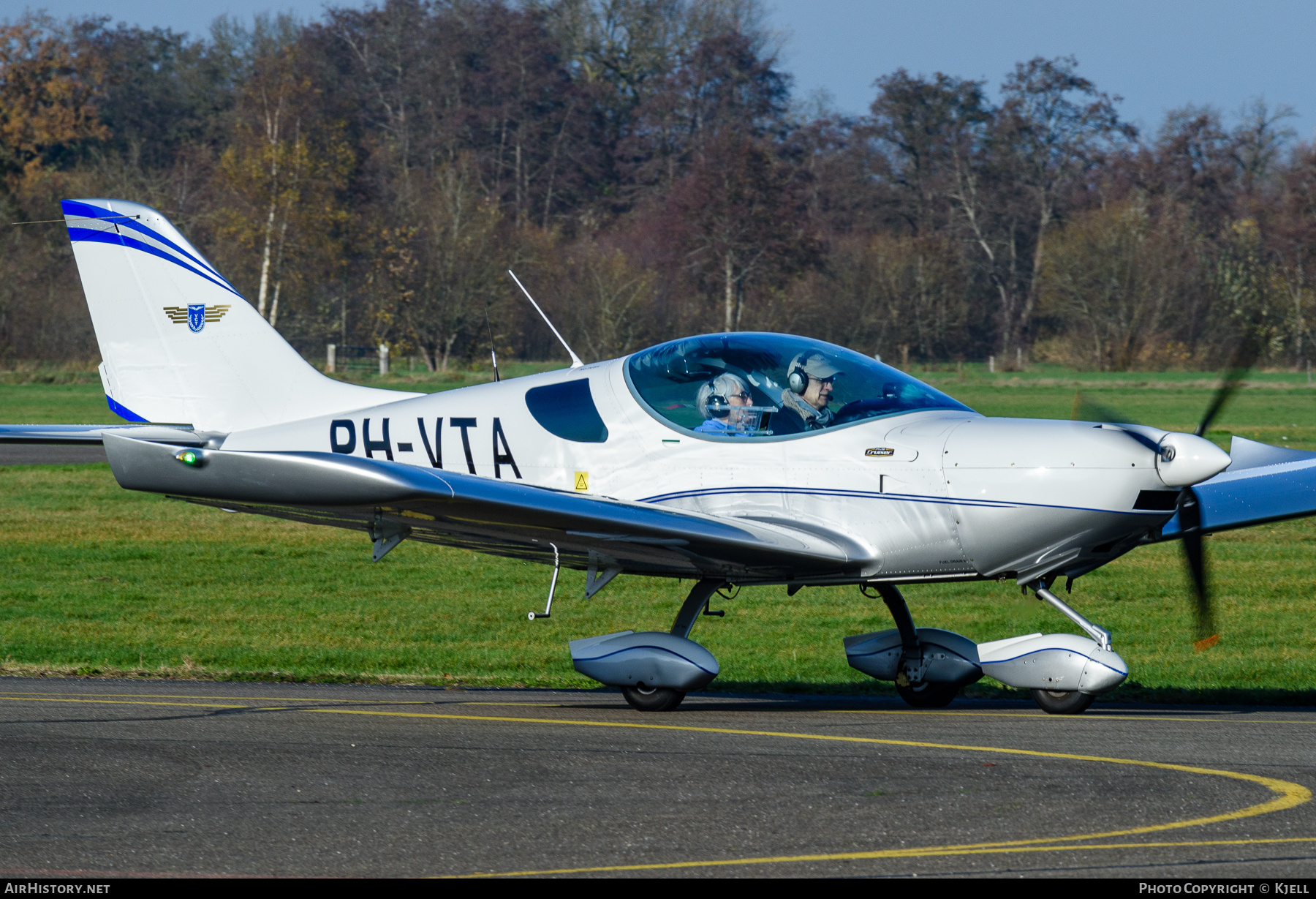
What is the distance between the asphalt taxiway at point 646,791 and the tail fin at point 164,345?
2843mm

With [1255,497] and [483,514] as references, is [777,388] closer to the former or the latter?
[483,514]

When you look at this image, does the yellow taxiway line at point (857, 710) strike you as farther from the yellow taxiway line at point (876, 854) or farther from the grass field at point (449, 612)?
the yellow taxiway line at point (876, 854)

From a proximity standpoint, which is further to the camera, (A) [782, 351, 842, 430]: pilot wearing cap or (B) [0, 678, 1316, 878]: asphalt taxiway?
(A) [782, 351, 842, 430]: pilot wearing cap

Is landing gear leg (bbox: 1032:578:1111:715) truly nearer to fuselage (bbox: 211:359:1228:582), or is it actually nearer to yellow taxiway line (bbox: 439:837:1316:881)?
fuselage (bbox: 211:359:1228:582)

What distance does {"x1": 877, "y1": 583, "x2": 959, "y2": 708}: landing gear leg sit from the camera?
9.78 metres

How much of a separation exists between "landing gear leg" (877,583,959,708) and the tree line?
4045 centimetres

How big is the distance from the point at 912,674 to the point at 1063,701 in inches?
46.4

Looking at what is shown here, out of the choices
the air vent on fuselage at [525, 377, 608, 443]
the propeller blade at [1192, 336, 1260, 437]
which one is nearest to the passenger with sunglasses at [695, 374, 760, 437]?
the air vent on fuselage at [525, 377, 608, 443]

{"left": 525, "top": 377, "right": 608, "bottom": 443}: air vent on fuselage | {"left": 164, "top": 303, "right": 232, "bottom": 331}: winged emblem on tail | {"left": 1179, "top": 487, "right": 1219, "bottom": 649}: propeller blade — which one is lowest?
{"left": 1179, "top": 487, "right": 1219, "bottom": 649}: propeller blade

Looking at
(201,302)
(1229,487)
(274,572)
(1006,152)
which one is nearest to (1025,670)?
(1229,487)

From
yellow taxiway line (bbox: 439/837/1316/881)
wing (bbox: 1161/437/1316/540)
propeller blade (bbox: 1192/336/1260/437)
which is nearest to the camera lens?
yellow taxiway line (bbox: 439/837/1316/881)

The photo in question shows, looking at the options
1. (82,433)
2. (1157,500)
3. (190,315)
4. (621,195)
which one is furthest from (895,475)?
(621,195)

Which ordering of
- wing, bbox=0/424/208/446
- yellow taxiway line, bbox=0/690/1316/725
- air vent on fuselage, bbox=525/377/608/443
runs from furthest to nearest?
air vent on fuselage, bbox=525/377/608/443 → wing, bbox=0/424/208/446 → yellow taxiway line, bbox=0/690/1316/725

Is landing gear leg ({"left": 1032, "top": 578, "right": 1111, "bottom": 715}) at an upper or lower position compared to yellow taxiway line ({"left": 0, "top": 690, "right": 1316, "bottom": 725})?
upper
